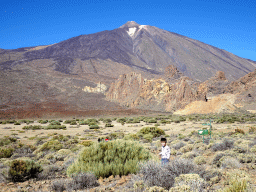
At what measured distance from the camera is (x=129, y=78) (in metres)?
75.2

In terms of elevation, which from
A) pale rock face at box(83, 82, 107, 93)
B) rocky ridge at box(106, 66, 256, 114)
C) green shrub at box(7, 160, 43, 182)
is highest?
pale rock face at box(83, 82, 107, 93)

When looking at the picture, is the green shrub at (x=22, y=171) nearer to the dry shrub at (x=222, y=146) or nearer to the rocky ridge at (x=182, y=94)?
the dry shrub at (x=222, y=146)

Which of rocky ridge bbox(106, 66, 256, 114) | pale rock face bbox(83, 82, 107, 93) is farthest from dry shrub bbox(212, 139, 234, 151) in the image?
pale rock face bbox(83, 82, 107, 93)

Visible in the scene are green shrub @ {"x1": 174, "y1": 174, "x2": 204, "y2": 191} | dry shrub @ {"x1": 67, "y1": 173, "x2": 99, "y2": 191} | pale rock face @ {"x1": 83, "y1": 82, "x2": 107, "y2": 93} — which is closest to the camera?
green shrub @ {"x1": 174, "y1": 174, "x2": 204, "y2": 191}

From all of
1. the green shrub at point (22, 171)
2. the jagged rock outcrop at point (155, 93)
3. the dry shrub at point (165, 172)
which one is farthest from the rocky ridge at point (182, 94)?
the green shrub at point (22, 171)

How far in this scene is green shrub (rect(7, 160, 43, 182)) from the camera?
5.90m

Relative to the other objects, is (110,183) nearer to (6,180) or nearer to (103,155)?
(103,155)

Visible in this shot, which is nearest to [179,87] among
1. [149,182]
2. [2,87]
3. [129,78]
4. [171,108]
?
[171,108]

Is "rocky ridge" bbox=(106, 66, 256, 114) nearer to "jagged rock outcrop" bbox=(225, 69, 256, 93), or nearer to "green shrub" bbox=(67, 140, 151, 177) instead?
"jagged rock outcrop" bbox=(225, 69, 256, 93)

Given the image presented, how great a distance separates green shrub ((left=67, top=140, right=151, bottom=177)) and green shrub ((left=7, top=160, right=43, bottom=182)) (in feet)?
3.82

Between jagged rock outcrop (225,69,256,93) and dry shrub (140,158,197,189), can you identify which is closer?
dry shrub (140,158,197,189)

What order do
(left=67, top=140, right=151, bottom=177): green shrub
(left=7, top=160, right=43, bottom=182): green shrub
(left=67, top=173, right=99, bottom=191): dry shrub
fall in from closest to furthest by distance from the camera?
(left=67, top=173, right=99, bottom=191): dry shrub < (left=67, top=140, right=151, bottom=177): green shrub < (left=7, top=160, right=43, bottom=182): green shrub

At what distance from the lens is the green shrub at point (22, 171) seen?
5.90m

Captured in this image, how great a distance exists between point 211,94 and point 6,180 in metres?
65.7
